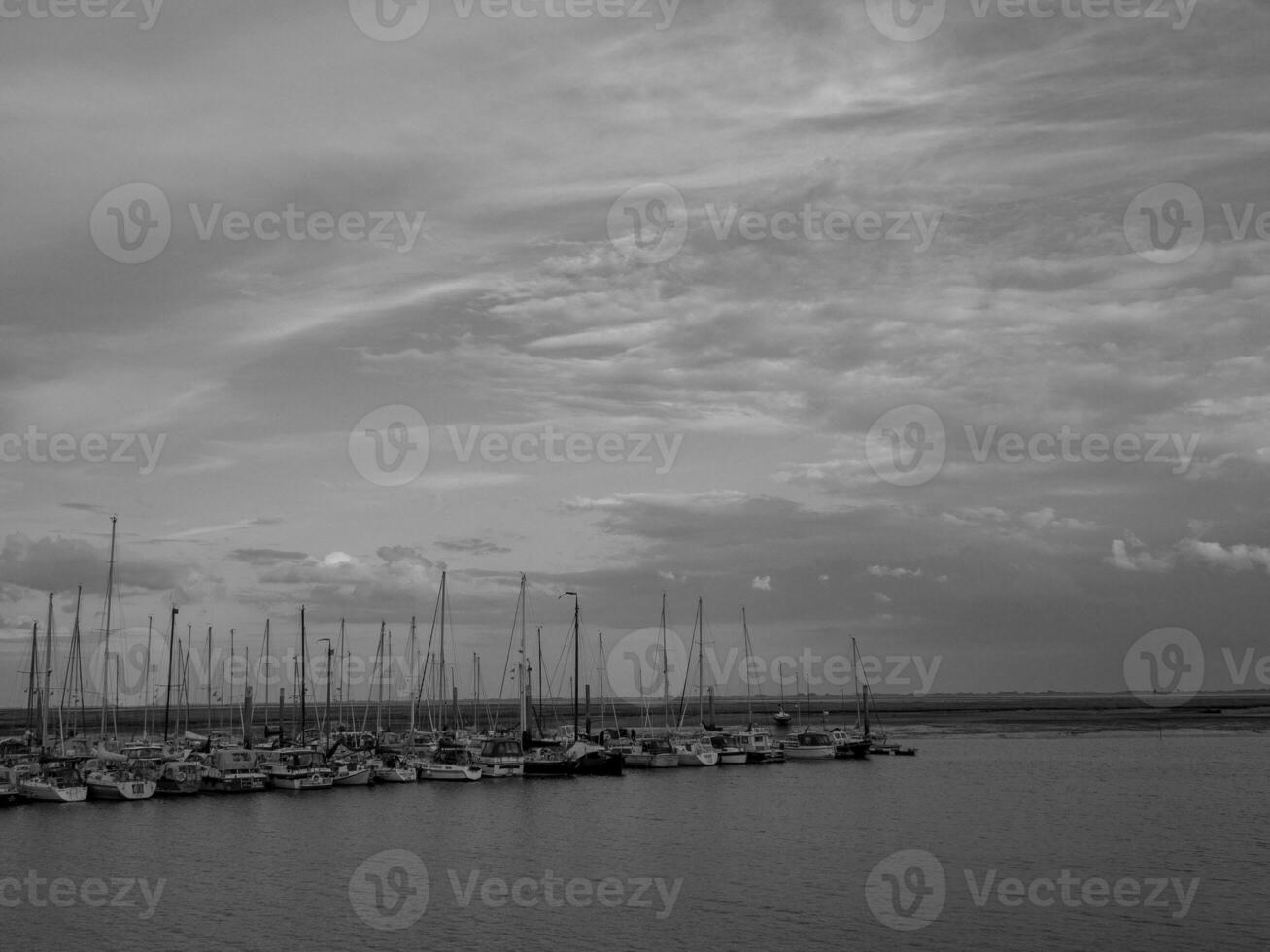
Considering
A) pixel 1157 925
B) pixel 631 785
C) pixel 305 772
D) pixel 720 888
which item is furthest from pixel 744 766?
pixel 1157 925

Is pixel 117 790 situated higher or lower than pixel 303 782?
higher

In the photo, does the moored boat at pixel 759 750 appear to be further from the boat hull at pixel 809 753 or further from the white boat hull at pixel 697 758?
the white boat hull at pixel 697 758

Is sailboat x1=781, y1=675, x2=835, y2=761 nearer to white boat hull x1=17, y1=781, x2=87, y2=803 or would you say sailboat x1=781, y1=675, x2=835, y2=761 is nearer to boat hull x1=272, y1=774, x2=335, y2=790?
boat hull x1=272, y1=774, x2=335, y2=790

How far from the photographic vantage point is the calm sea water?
39.9m

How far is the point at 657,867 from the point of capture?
52469 millimetres

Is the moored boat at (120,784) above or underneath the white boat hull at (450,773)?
above

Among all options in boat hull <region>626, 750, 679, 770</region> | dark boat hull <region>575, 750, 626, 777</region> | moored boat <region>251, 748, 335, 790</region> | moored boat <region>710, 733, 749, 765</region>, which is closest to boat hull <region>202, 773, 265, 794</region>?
moored boat <region>251, 748, 335, 790</region>

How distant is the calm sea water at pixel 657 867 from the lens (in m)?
39.9

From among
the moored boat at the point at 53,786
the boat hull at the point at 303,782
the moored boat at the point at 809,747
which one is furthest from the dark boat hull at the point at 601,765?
the moored boat at the point at 53,786

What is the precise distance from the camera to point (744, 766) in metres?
110

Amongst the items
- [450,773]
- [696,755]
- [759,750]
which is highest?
[450,773]

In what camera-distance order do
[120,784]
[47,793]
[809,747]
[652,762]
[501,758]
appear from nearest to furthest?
[47,793], [120,784], [501,758], [652,762], [809,747]

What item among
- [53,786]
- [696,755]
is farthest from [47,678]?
[696,755]

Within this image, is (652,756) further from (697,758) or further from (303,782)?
(303,782)
